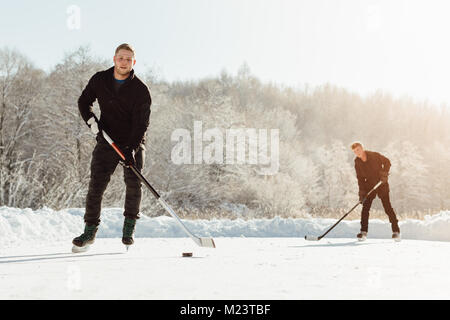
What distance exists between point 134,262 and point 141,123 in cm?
146

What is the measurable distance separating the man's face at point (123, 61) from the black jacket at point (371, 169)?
4.77 m

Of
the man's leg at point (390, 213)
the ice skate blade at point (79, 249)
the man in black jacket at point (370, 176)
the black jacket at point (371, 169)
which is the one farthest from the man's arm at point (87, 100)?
the man's leg at point (390, 213)

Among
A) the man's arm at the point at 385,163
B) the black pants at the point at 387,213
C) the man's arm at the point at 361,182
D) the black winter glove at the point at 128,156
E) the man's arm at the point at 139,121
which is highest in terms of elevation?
the man's arm at the point at 139,121

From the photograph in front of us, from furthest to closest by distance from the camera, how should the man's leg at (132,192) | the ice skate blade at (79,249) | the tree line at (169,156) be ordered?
the tree line at (169,156), the man's leg at (132,192), the ice skate blade at (79,249)

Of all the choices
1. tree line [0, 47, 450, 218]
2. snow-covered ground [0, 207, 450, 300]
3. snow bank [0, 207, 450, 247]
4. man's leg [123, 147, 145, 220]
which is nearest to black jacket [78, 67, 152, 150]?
man's leg [123, 147, 145, 220]

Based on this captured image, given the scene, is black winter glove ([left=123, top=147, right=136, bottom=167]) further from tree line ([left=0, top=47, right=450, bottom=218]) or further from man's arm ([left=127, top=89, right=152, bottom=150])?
tree line ([left=0, top=47, right=450, bottom=218])

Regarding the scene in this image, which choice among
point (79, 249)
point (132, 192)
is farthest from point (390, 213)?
point (79, 249)

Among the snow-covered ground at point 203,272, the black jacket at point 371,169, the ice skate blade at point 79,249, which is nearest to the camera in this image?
the snow-covered ground at point 203,272

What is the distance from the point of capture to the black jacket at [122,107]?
16.0 ft

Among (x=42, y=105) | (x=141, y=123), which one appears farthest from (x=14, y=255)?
(x=42, y=105)

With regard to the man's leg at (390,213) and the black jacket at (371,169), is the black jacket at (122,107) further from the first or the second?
the man's leg at (390,213)

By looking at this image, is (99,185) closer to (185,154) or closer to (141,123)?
(141,123)

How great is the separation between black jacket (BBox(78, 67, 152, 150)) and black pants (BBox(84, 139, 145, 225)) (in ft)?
0.54

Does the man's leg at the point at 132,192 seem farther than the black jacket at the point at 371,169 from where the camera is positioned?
No
